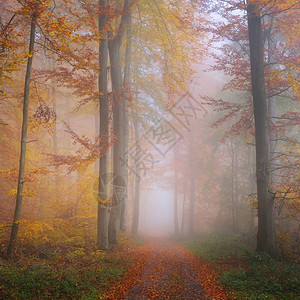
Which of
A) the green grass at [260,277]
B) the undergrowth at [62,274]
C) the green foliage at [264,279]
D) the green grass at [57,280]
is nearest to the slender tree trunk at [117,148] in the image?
the undergrowth at [62,274]

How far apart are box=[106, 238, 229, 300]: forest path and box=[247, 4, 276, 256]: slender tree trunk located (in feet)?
7.45

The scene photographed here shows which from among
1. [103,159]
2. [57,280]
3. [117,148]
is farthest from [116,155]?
[57,280]

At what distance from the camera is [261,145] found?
27.5 feet

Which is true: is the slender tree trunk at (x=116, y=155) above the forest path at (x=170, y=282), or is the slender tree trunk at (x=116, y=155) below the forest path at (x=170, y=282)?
above

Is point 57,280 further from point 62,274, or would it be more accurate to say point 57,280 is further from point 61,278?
point 62,274

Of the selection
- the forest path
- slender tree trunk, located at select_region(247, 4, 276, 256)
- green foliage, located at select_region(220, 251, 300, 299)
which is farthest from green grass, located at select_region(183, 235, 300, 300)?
slender tree trunk, located at select_region(247, 4, 276, 256)

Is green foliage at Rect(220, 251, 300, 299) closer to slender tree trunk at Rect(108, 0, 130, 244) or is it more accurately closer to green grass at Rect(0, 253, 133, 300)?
green grass at Rect(0, 253, 133, 300)

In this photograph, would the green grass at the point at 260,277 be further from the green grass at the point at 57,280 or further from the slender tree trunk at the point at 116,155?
the slender tree trunk at the point at 116,155

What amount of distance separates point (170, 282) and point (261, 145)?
218 inches

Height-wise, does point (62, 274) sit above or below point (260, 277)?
above

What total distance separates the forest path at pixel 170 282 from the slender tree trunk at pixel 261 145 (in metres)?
2.27

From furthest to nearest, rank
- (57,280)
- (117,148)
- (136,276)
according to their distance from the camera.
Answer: (117,148), (136,276), (57,280)

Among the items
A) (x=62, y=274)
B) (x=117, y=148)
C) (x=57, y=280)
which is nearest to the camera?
(x=57, y=280)

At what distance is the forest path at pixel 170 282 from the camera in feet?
18.7
